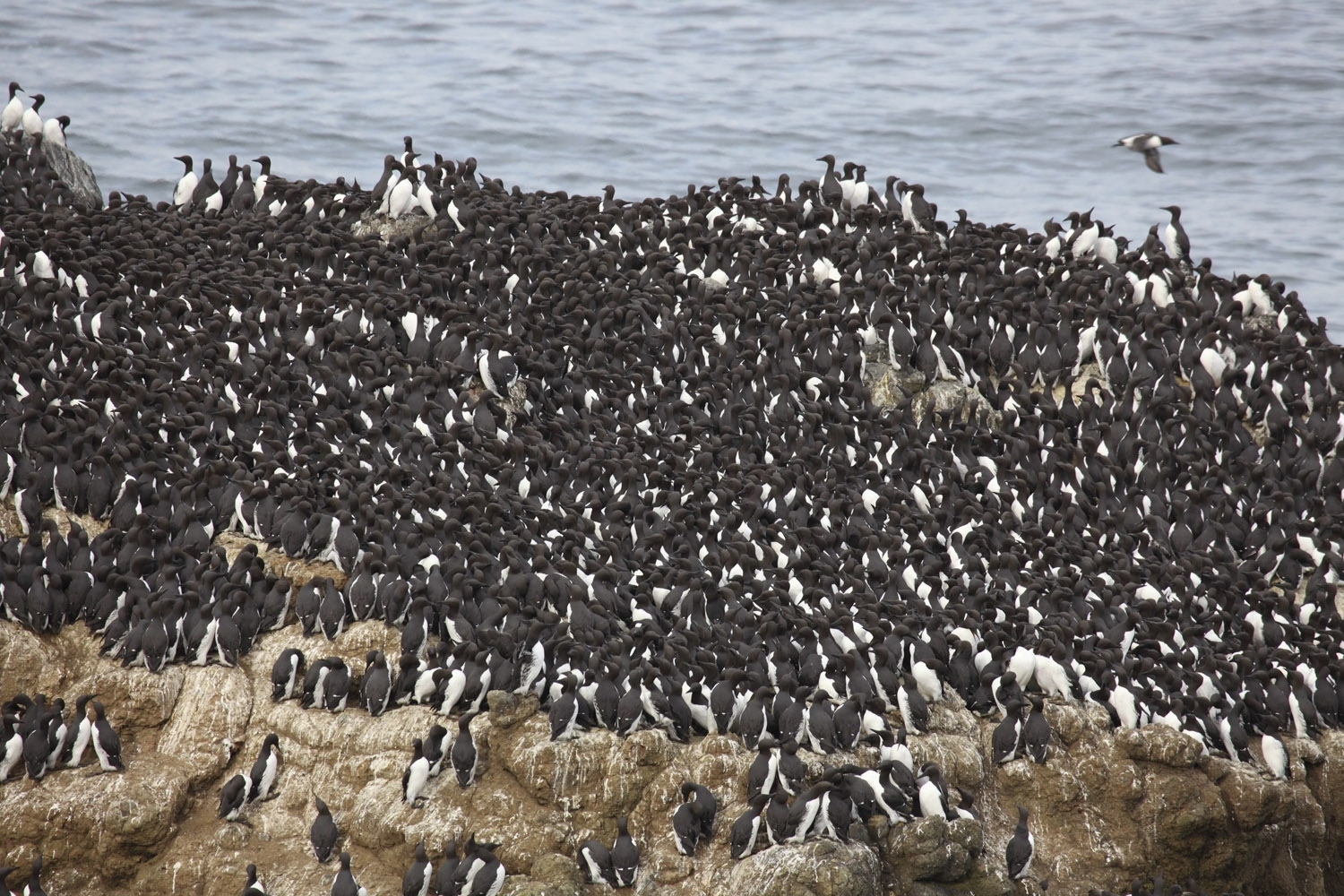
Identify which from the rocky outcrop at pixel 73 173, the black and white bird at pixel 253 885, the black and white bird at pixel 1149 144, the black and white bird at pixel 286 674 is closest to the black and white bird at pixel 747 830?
the black and white bird at pixel 253 885

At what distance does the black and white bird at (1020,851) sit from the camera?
427 inches

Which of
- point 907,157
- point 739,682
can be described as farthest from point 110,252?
point 907,157

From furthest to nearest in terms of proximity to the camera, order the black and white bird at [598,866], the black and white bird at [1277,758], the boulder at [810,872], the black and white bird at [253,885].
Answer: the black and white bird at [1277,758] → the black and white bird at [598,866] → the black and white bird at [253,885] → the boulder at [810,872]

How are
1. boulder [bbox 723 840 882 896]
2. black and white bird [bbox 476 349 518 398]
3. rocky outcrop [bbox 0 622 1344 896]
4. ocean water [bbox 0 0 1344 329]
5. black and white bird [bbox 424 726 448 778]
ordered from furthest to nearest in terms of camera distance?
1. ocean water [bbox 0 0 1344 329]
2. black and white bird [bbox 476 349 518 398]
3. black and white bird [bbox 424 726 448 778]
4. rocky outcrop [bbox 0 622 1344 896]
5. boulder [bbox 723 840 882 896]

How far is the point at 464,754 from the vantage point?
1040cm

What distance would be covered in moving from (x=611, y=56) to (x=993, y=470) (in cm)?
4145

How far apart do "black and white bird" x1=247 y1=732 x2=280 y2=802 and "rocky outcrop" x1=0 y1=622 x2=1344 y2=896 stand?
0.28 ft

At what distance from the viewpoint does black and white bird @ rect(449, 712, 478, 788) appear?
34.1ft

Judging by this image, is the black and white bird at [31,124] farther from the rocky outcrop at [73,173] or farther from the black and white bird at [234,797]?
the black and white bird at [234,797]

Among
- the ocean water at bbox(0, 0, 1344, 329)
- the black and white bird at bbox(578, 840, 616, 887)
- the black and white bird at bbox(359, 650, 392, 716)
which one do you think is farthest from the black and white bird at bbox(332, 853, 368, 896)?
the ocean water at bbox(0, 0, 1344, 329)

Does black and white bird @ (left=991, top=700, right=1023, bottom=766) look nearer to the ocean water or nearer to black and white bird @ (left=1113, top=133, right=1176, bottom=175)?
black and white bird @ (left=1113, top=133, right=1176, bottom=175)

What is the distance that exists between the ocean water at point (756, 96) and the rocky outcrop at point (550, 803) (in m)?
27.1

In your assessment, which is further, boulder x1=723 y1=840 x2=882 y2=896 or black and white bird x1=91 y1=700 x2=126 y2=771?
black and white bird x1=91 y1=700 x2=126 y2=771

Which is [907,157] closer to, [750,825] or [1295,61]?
[1295,61]
